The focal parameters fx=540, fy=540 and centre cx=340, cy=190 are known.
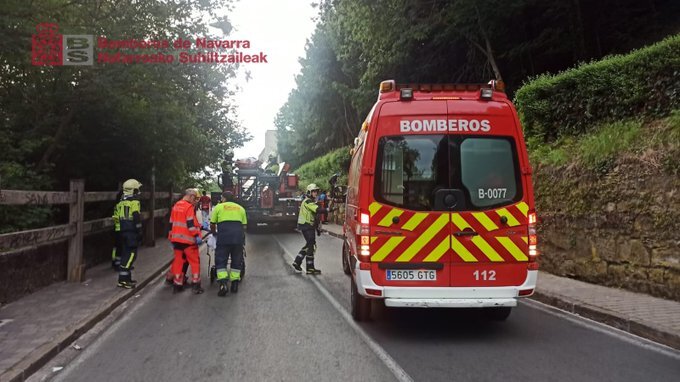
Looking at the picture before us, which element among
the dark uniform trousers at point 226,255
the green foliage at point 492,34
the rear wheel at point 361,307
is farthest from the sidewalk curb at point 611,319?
the green foliage at point 492,34

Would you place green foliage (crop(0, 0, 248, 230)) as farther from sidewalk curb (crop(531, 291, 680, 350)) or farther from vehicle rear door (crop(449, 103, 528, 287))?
sidewalk curb (crop(531, 291, 680, 350))

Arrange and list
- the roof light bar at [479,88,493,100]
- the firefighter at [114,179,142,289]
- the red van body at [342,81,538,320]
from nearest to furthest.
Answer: the red van body at [342,81,538,320], the roof light bar at [479,88,493,100], the firefighter at [114,179,142,289]

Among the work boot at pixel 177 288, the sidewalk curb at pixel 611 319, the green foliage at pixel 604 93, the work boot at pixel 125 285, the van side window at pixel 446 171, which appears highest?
the green foliage at pixel 604 93

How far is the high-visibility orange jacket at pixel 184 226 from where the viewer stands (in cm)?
870

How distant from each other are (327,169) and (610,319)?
30.9m

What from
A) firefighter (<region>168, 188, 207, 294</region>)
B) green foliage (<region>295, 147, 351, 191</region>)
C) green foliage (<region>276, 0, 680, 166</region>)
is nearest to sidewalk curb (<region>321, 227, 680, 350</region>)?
green foliage (<region>276, 0, 680, 166</region>)

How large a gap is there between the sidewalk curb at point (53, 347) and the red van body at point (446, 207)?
123 inches

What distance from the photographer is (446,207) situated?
576cm

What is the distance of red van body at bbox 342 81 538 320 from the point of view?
18.7 feet

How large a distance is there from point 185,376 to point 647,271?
6340mm

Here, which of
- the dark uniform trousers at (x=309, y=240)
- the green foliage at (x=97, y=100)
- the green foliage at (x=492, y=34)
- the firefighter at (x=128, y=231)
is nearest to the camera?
the firefighter at (x=128, y=231)

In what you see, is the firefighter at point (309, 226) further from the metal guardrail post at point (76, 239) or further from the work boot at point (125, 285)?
the metal guardrail post at point (76, 239)

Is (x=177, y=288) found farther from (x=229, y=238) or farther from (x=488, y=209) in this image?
(x=488, y=209)

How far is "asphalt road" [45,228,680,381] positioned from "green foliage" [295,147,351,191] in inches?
854
